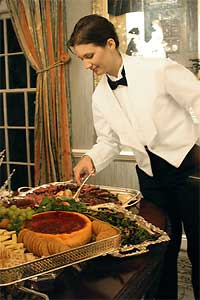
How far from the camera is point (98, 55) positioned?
5.49ft

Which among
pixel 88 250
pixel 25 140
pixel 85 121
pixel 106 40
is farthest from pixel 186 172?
pixel 25 140

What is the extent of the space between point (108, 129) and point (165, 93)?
0.39 metres

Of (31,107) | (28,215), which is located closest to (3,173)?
(31,107)

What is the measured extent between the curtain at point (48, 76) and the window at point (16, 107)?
368 millimetres

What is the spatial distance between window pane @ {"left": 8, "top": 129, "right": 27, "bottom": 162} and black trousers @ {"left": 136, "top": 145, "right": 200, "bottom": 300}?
2756mm

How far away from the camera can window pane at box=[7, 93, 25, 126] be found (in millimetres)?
4355

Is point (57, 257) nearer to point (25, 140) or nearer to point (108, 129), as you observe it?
point (108, 129)

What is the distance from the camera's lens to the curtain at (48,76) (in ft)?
12.1

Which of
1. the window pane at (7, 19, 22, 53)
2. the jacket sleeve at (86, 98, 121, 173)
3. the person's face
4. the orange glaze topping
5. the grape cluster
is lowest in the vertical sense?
the orange glaze topping

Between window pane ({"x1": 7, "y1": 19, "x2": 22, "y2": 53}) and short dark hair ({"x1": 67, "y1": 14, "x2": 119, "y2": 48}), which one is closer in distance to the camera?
short dark hair ({"x1": 67, "y1": 14, "x2": 119, "y2": 48})

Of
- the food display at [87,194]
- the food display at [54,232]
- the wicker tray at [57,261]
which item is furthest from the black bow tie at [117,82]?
the wicker tray at [57,261]

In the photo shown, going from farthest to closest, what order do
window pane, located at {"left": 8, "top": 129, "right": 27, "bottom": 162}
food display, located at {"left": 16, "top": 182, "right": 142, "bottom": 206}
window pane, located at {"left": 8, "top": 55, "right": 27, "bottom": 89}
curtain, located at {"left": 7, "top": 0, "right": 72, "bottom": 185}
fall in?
window pane, located at {"left": 8, "top": 129, "right": 27, "bottom": 162}, window pane, located at {"left": 8, "top": 55, "right": 27, "bottom": 89}, curtain, located at {"left": 7, "top": 0, "right": 72, "bottom": 185}, food display, located at {"left": 16, "top": 182, "right": 142, "bottom": 206}

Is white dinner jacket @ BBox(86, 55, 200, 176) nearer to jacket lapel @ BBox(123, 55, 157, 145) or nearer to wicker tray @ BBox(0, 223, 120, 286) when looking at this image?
jacket lapel @ BBox(123, 55, 157, 145)

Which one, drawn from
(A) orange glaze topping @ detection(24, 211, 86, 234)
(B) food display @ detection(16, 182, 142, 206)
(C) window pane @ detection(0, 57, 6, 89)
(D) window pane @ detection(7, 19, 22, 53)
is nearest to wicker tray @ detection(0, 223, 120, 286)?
(A) orange glaze topping @ detection(24, 211, 86, 234)
